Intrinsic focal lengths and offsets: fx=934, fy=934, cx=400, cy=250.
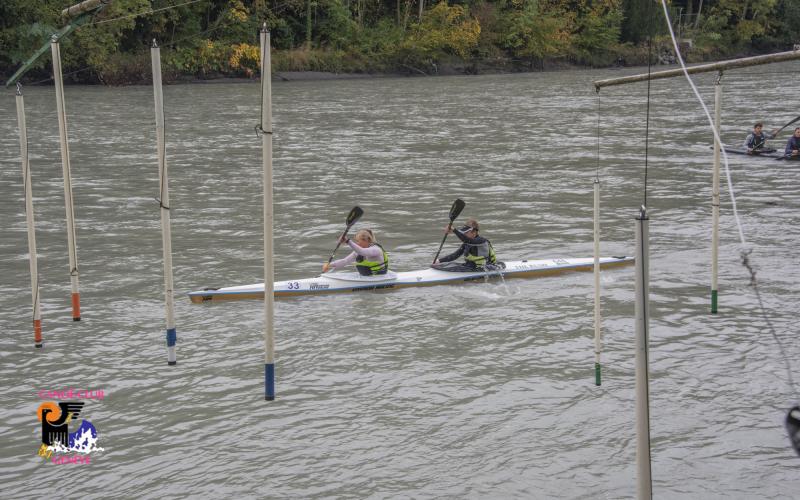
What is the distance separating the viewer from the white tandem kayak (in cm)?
1402

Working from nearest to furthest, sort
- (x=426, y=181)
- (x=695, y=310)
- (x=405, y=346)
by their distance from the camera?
1. (x=405, y=346)
2. (x=695, y=310)
3. (x=426, y=181)

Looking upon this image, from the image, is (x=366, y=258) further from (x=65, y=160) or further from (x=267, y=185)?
(x=267, y=185)

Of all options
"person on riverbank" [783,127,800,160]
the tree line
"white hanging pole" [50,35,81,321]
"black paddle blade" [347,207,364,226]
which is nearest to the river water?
"white hanging pole" [50,35,81,321]

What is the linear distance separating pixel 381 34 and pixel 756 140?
38978 mm

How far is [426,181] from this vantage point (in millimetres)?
24781

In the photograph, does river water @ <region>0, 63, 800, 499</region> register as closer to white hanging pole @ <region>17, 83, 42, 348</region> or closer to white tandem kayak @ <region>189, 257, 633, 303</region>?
white tandem kayak @ <region>189, 257, 633, 303</region>

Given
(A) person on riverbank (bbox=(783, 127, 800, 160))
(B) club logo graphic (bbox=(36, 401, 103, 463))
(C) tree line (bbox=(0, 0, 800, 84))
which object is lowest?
(B) club logo graphic (bbox=(36, 401, 103, 463))

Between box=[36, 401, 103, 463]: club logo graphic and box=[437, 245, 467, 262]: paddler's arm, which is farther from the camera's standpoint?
box=[437, 245, 467, 262]: paddler's arm

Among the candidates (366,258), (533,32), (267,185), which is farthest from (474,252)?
(533,32)

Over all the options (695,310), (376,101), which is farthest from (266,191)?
(376,101)

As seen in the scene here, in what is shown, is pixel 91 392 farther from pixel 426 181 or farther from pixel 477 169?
pixel 477 169

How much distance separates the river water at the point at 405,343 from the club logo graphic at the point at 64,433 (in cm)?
11

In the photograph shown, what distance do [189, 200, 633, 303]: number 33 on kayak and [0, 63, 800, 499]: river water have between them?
0.88 ft

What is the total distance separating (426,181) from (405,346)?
513 inches
